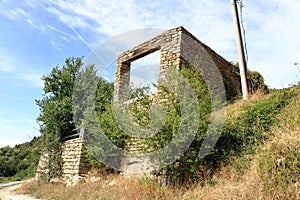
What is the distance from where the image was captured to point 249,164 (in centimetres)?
484

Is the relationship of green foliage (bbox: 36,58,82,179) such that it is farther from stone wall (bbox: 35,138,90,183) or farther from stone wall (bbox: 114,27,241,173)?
stone wall (bbox: 114,27,241,173)

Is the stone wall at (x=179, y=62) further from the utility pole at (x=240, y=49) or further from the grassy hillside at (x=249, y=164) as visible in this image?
the grassy hillside at (x=249, y=164)

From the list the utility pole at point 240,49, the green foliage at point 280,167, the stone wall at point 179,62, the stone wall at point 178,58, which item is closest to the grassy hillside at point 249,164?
the green foliage at point 280,167

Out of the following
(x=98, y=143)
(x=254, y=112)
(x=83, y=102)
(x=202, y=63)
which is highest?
(x=202, y=63)

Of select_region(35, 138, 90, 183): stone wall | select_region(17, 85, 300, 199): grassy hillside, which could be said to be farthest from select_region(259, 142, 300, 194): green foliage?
select_region(35, 138, 90, 183): stone wall

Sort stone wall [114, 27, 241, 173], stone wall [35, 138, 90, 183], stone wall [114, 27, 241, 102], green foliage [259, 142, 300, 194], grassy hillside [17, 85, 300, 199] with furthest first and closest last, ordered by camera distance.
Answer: stone wall [35, 138, 90, 183], stone wall [114, 27, 241, 102], stone wall [114, 27, 241, 173], grassy hillside [17, 85, 300, 199], green foliage [259, 142, 300, 194]

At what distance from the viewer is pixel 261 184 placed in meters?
3.89

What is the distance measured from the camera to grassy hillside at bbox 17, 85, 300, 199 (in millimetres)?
3811

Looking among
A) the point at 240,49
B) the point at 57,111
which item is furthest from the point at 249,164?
the point at 57,111

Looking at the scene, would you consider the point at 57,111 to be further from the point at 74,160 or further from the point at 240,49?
the point at 240,49

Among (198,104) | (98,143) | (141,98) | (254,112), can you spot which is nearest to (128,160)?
(98,143)

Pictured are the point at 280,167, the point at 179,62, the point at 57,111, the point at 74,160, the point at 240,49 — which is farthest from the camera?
the point at 57,111

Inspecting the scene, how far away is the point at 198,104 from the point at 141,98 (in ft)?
4.72

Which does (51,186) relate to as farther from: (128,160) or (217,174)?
(217,174)
